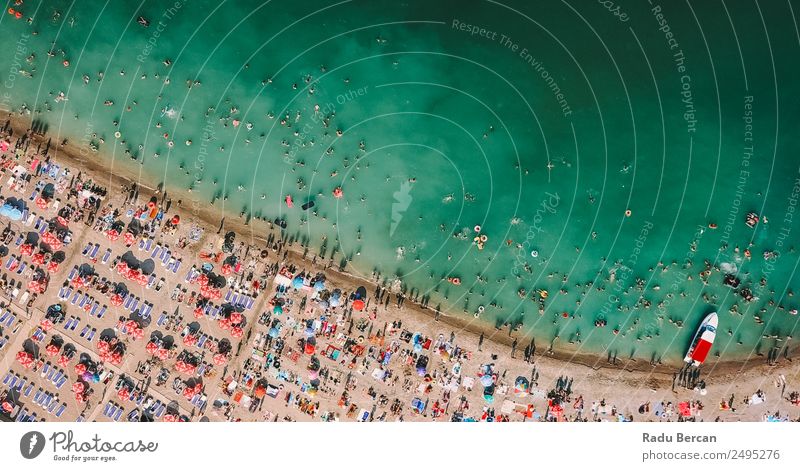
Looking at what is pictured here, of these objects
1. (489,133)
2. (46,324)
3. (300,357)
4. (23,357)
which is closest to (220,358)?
(300,357)

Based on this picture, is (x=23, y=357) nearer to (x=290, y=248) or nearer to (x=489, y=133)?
(x=290, y=248)

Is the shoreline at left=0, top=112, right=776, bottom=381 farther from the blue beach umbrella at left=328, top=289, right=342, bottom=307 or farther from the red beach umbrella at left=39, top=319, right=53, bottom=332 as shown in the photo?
the red beach umbrella at left=39, top=319, right=53, bottom=332

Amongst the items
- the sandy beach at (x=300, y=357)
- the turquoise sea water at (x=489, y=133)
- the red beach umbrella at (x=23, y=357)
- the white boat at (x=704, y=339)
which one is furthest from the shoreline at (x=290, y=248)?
the red beach umbrella at (x=23, y=357)

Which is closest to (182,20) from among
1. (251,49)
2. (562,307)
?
(251,49)

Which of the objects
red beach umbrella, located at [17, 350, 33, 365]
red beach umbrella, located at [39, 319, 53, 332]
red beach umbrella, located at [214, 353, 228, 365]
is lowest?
red beach umbrella, located at [17, 350, 33, 365]

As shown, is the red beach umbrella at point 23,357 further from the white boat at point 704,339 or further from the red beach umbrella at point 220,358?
the white boat at point 704,339

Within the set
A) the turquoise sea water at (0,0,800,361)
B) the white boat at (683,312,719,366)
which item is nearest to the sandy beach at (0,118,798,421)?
the white boat at (683,312,719,366)
